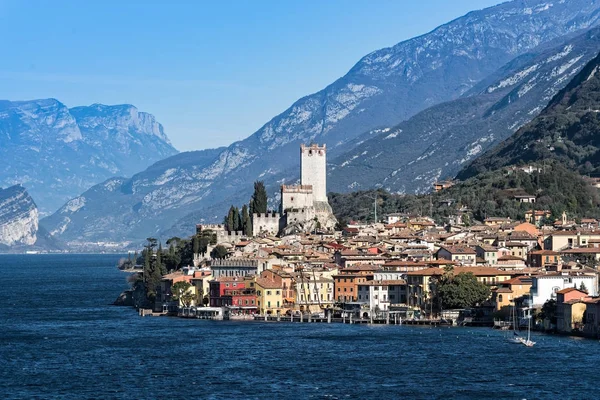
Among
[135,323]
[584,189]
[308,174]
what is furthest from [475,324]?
[584,189]

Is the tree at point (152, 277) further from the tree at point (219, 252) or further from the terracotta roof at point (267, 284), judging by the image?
the terracotta roof at point (267, 284)

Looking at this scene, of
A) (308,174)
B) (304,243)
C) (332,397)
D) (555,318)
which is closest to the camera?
(332,397)

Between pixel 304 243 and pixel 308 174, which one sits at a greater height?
pixel 308 174

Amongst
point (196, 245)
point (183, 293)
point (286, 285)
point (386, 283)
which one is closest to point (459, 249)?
point (386, 283)

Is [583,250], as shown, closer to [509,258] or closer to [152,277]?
[509,258]

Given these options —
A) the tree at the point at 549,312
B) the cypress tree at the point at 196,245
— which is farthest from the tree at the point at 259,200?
the tree at the point at 549,312

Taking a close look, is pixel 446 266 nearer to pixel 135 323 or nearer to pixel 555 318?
pixel 555 318

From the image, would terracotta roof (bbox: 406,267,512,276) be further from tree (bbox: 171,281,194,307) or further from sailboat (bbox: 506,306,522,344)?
tree (bbox: 171,281,194,307)

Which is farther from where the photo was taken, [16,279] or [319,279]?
[16,279]
